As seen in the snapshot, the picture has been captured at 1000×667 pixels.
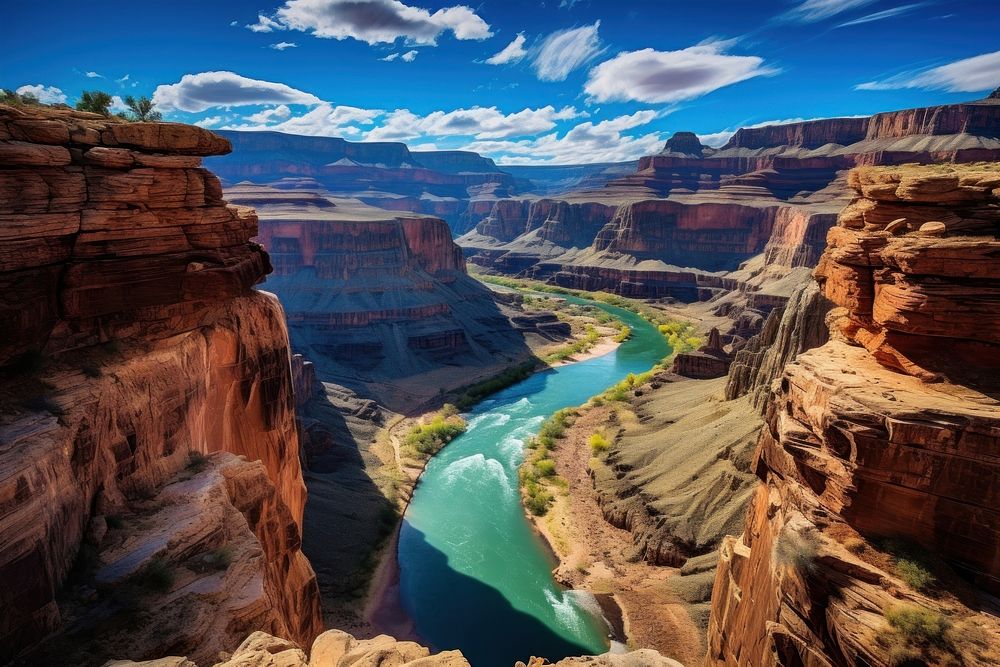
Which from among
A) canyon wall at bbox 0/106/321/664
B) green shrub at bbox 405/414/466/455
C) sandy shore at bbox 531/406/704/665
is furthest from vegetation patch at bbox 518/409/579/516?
canyon wall at bbox 0/106/321/664

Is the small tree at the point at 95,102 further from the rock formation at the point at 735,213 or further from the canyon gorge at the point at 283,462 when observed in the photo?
the rock formation at the point at 735,213

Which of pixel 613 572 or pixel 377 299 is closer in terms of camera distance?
pixel 613 572

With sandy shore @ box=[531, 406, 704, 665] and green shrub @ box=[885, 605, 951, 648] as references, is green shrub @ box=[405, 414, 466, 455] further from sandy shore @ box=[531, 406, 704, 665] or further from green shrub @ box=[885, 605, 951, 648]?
green shrub @ box=[885, 605, 951, 648]

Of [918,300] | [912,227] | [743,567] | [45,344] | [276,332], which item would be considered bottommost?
[743,567]

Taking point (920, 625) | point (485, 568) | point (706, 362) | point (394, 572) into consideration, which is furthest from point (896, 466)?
point (706, 362)

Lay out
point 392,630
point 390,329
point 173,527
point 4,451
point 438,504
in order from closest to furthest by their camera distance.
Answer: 1. point 4,451
2. point 173,527
3. point 392,630
4. point 438,504
5. point 390,329

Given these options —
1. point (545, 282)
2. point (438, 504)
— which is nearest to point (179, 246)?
point (438, 504)

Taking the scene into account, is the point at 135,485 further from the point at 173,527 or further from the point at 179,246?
the point at 179,246

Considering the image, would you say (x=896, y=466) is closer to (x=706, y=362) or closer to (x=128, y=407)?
(x=128, y=407)
